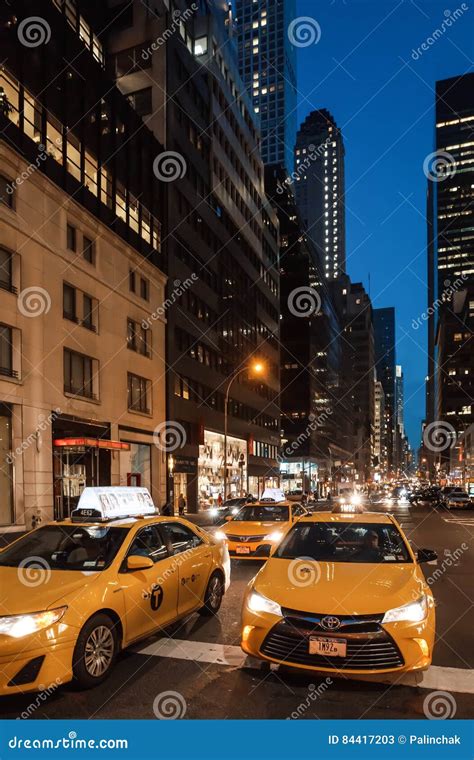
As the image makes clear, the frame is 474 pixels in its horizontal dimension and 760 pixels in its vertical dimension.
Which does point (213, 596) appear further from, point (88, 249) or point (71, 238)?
point (88, 249)

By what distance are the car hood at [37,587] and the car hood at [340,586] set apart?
187cm

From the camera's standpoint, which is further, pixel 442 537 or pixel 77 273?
pixel 77 273

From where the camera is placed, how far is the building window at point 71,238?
91.4ft

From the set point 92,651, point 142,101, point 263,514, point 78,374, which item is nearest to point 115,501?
point 263,514

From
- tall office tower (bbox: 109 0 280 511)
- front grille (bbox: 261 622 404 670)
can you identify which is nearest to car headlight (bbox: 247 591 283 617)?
front grille (bbox: 261 622 404 670)

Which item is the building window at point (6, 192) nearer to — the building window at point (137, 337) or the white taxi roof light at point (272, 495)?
the building window at point (137, 337)

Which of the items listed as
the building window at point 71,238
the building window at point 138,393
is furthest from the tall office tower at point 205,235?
the building window at point 71,238

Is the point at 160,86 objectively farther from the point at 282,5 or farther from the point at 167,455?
the point at 282,5

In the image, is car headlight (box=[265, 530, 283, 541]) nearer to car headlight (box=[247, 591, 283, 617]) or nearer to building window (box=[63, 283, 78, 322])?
car headlight (box=[247, 591, 283, 617])

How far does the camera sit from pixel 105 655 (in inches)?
231

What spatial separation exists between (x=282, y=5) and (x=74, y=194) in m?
185

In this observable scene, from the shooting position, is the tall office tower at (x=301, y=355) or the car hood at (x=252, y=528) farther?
the tall office tower at (x=301, y=355)

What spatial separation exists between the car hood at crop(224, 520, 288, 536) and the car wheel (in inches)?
206

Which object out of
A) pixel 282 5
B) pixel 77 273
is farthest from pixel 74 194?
pixel 282 5
